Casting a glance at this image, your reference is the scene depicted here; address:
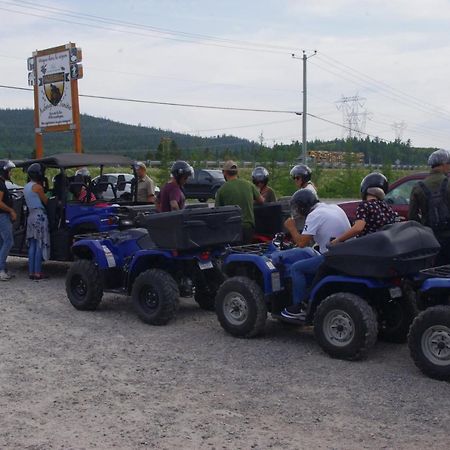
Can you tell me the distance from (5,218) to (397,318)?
20.5ft

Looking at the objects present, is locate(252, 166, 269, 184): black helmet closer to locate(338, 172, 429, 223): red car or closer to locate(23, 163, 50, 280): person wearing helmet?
locate(338, 172, 429, 223): red car

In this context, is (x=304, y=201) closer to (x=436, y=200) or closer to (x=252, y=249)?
(x=252, y=249)

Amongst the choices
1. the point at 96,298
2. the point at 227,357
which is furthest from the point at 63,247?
the point at 227,357

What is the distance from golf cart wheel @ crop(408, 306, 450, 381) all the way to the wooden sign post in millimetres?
12913

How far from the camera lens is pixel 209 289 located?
853 centimetres

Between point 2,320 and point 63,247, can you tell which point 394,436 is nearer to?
point 2,320

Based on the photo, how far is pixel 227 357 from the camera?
21.4ft

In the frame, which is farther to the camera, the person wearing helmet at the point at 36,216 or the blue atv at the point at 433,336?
the person wearing helmet at the point at 36,216

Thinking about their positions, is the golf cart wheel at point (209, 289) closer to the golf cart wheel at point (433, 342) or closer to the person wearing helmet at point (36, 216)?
the golf cart wheel at point (433, 342)

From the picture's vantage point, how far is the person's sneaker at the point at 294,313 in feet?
22.3

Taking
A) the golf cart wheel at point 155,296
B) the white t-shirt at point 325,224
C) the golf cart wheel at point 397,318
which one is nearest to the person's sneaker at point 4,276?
the golf cart wheel at point 155,296

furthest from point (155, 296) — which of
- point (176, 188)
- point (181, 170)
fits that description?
point (181, 170)

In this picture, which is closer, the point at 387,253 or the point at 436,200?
the point at 387,253

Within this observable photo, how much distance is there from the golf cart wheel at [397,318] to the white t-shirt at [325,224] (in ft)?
2.84
